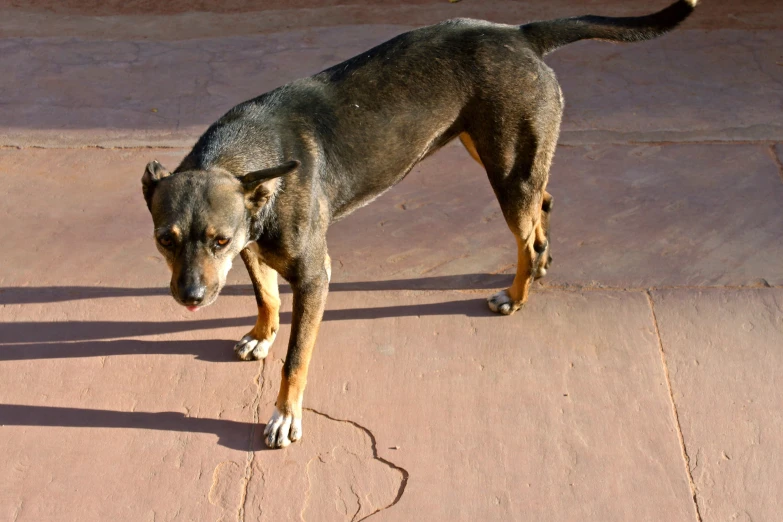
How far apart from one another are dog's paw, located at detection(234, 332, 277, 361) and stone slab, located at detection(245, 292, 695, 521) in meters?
0.08

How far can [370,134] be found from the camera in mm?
4113

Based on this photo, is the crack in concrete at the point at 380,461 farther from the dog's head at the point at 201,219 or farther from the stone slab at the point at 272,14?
the stone slab at the point at 272,14

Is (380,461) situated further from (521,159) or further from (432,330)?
(521,159)

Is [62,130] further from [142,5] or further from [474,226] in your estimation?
[474,226]

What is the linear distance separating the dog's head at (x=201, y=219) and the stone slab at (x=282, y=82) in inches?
104

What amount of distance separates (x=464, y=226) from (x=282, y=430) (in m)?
1.96

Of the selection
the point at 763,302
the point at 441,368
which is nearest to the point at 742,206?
the point at 763,302

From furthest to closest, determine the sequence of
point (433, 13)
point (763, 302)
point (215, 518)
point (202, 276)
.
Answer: point (433, 13) → point (763, 302) → point (215, 518) → point (202, 276)

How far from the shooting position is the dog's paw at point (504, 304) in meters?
4.72

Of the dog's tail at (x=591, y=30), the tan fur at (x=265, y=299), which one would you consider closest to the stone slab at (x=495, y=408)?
the tan fur at (x=265, y=299)

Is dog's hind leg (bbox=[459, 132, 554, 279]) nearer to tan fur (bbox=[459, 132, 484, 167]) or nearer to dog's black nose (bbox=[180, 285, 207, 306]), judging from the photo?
tan fur (bbox=[459, 132, 484, 167])

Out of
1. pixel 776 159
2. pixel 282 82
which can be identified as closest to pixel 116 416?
pixel 282 82

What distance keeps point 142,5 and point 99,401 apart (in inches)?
195

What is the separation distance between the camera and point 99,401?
14.0 feet
